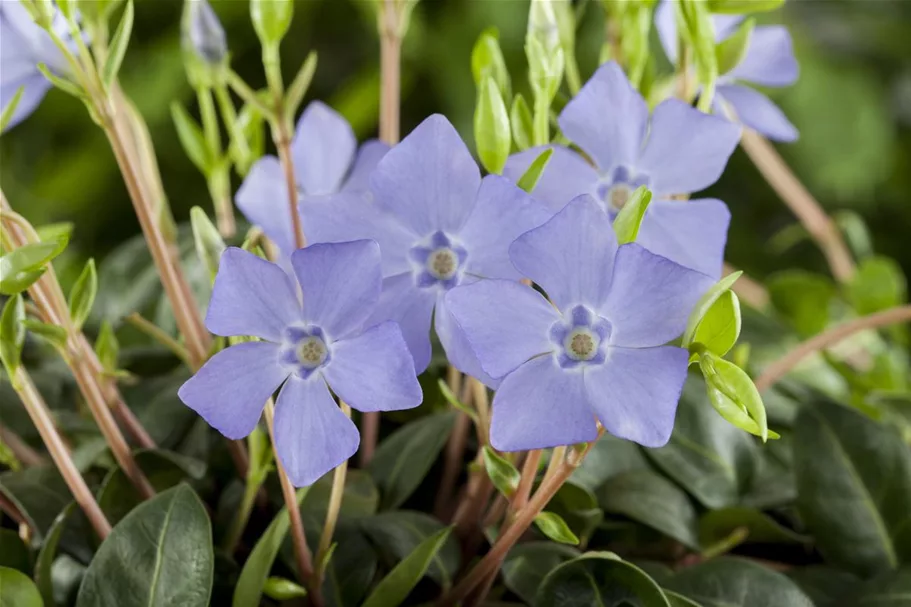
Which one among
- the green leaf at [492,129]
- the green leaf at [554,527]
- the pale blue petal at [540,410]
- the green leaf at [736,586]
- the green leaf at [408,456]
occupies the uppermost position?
the green leaf at [492,129]

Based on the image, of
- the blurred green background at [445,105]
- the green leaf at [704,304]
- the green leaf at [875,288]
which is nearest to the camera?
Answer: the green leaf at [704,304]

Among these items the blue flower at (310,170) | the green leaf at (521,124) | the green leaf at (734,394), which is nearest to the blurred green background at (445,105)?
the blue flower at (310,170)

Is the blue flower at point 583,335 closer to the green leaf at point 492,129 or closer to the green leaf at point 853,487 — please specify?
the green leaf at point 492,129

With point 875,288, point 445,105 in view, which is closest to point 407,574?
point 875,288

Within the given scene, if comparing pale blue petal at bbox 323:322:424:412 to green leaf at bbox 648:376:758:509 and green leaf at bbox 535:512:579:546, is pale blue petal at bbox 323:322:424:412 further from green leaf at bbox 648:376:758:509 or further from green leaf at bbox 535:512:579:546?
green leaf at bbox 648:376:758:509

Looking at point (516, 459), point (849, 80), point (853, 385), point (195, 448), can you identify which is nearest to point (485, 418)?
point (516, 459)

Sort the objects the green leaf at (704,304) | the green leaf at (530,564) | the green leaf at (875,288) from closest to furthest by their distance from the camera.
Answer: the green leaf at (704,304)
the green leaf at (530,564)
the green leaf at (875,288)
